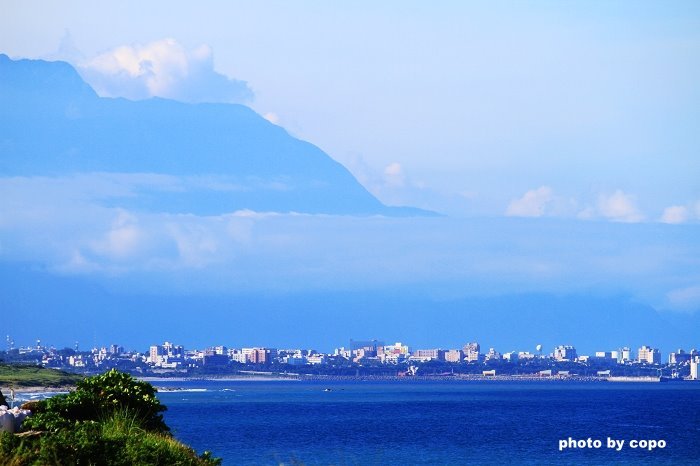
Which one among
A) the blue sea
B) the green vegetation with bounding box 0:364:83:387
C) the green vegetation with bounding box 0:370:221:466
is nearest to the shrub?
the green vegetation with bounding box 0:370:221:466

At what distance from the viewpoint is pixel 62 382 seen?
5256 inches

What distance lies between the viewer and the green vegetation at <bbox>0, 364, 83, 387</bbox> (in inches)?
4977

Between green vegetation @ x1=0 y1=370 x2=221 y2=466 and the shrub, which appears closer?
green vegetation @ x1=0 y1=370 x2=221 y2=466

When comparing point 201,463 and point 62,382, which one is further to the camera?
point 62,382

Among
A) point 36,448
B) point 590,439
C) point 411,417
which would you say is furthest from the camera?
point 411,417

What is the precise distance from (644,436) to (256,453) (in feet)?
110

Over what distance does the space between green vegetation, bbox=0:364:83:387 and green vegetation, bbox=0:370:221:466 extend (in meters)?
94.9

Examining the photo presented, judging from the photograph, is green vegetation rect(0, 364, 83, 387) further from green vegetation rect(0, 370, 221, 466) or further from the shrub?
green vegetation rect(0, 370, 221, 466)

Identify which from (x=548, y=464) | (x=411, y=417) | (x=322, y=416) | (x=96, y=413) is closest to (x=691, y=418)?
(x=411, y=417)

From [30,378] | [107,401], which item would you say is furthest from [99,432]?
[30,378]

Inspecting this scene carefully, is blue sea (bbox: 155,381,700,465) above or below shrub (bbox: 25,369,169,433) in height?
below

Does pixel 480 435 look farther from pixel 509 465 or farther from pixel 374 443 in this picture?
pixel 509 465

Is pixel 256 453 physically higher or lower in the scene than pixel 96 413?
lower

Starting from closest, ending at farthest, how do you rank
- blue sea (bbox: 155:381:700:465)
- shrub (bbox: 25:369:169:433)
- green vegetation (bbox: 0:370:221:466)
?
1. green vegetation (bbox: 0:370:221:466)
2. shrub (bbox: 25:369:169:433)
3. blue sea (bbox: 155:381:700:465)
